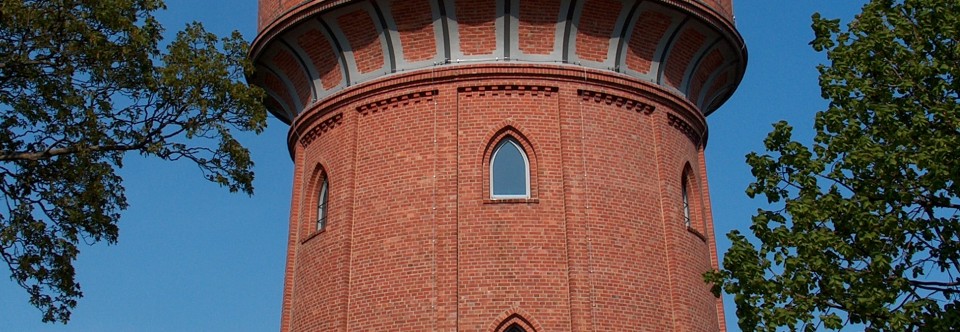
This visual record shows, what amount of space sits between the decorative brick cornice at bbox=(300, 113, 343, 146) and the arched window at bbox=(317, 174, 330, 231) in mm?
779

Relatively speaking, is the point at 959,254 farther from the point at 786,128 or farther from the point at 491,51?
the point at 491,51

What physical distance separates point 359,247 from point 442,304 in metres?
1.93

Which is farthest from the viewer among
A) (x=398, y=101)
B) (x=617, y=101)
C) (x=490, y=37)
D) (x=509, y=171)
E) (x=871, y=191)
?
(x=617, y=101)

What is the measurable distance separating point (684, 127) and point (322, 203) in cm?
651

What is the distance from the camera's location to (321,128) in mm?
19094

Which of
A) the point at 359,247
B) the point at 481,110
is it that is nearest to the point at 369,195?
the point at 359,247

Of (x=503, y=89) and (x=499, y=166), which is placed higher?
(x=503, y=89)

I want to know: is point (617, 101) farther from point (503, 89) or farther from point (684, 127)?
point (503, 89)

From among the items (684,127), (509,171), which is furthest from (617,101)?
(509,171)

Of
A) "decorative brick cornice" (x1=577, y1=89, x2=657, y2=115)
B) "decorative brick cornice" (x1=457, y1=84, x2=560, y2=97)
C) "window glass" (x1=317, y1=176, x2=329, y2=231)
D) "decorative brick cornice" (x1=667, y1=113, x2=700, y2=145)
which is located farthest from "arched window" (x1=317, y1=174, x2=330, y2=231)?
"decorative brick cornice" (x1=667, y1=113, x2=700, y2=145)

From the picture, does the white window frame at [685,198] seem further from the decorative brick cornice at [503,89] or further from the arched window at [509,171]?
the decorative brick cornice at [503,89]

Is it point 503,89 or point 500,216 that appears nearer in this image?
point 500,216

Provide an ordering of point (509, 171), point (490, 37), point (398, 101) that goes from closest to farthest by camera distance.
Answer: point (509, 171) < point (490, 37) < point (398, 101)

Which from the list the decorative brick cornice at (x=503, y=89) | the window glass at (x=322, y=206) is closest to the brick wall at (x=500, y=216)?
the decorative brick cornice at (x=503, y=89)
